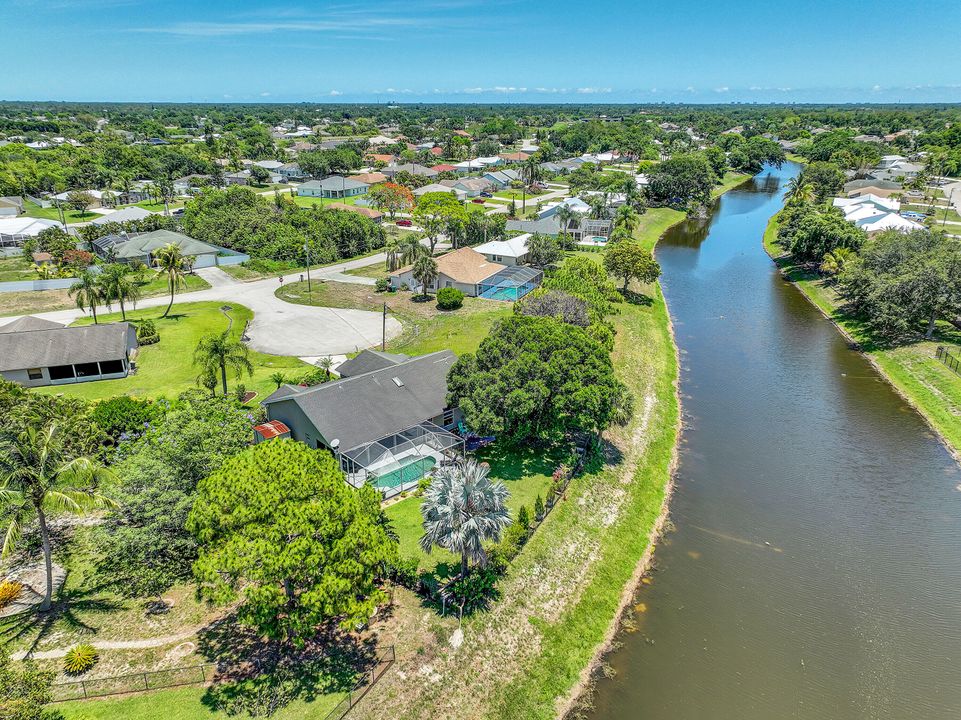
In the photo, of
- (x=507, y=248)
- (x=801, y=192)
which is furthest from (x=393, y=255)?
(x=801, y=192)

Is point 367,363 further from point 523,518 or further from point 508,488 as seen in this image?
point 523,518

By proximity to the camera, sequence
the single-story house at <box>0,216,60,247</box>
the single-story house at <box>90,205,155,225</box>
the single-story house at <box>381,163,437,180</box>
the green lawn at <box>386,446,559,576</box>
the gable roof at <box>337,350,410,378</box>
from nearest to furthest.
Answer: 1. the green lawn at <box>386,446,559,576</box>
2. the gable roof at <box>337,350,410,378</box>
3. the single-story house at <box>0,216,60,247</box>
4. the single-story house at <box>90,205,155,225</box>
5. the single-story house at <box>381,163,437,180</box>

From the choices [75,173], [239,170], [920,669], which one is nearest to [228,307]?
[920,669]

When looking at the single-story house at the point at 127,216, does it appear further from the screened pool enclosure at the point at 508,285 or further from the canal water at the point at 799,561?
the canal water at the point at 799,561

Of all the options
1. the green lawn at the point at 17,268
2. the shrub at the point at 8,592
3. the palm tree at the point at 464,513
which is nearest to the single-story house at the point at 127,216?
the green lawn at the point at 17,268

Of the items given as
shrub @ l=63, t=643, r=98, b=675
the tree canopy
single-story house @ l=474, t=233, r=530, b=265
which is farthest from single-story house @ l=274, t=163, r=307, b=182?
shrub @ l=63, t=643, r=98, b=675

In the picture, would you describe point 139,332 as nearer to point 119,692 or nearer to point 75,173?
point 119,692

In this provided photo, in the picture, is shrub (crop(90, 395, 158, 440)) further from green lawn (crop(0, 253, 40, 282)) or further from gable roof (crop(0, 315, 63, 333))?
green lawn (crop(0, 253, 40, 282))
